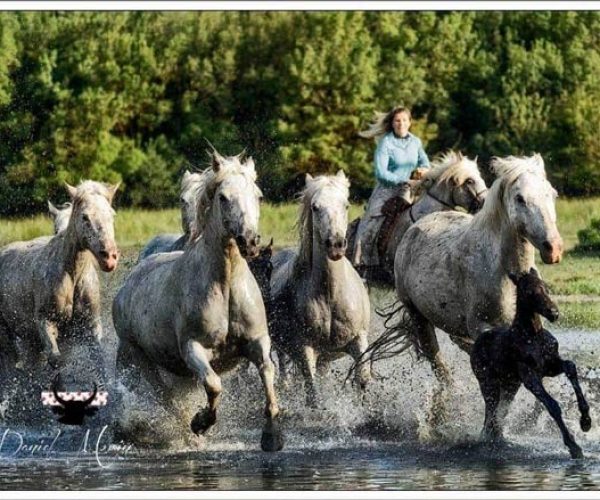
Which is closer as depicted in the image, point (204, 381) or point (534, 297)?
point (534, 297)

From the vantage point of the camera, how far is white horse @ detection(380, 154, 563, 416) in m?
10.9

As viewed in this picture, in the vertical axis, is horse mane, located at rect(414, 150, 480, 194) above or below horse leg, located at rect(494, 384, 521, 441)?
above

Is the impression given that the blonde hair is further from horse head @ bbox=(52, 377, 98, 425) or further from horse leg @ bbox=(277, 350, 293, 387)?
horse head @ bbox=(52, 377, 98, 425)

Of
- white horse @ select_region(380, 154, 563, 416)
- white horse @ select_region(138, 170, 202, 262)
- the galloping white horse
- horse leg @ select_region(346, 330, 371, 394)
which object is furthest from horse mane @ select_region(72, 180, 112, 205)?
the galloping white horse

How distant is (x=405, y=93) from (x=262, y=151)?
397cm

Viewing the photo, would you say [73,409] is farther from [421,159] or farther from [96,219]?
[421,159]

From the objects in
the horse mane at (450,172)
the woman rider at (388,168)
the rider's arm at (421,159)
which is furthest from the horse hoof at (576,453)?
the rider's arm at (421,159)

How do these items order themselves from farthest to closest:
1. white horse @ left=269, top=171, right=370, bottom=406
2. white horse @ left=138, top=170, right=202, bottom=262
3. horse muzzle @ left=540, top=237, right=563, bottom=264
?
white horse @ left=138, top=170, right=202, bottom=262, white horse @ left=269, top=171, right=370, bottom=406, horse muzzle @ left=540, top=237, right=563, bottom=264

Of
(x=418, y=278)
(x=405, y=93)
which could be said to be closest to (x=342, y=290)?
(x=418, y=278)

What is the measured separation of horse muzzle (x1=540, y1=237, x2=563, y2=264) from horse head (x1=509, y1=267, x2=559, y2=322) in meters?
0.14

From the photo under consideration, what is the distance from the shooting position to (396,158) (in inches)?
603

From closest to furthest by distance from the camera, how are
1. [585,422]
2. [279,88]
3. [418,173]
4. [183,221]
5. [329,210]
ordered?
1. [585,422]
2. [329,210]
3. [183,221]
4. [418,173]
5. [279,88]

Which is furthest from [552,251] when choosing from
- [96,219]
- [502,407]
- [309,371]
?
[96,219]

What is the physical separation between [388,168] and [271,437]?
4.95 meters
